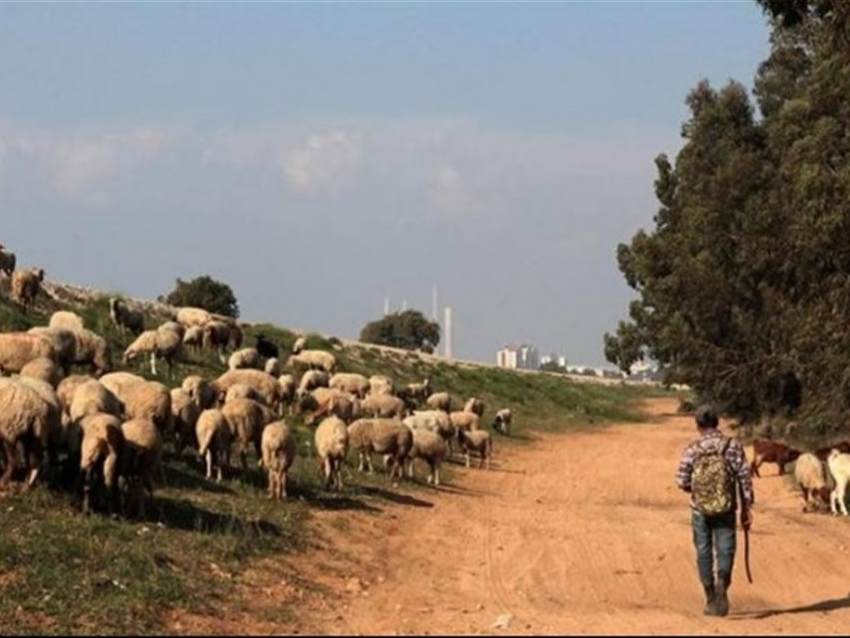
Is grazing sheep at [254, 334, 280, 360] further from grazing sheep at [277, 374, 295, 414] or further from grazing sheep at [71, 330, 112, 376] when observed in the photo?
grazing sheep at [71, 330, 112, 376]

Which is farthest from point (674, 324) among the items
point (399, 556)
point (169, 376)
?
point (399, 556)

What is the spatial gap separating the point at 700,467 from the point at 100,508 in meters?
6.82

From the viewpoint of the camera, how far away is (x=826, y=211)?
72.6 ft

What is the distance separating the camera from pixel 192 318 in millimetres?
36250

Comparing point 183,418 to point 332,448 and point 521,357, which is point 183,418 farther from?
point 521,357

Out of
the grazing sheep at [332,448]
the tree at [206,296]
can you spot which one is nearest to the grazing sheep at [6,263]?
the grazing sheep at [332,448]

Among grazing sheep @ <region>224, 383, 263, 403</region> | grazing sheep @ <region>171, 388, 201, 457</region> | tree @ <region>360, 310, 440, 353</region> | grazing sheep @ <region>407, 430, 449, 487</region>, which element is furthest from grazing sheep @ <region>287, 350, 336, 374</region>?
tree @ <region>360, 310, 440, 353</region>

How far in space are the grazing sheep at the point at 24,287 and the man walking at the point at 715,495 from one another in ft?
74.0

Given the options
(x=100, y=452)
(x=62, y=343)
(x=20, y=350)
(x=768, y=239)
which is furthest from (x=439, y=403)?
(x=100, y=452)

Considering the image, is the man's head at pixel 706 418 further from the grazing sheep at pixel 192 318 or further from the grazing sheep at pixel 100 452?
the grazing sheep at pixel 192 318

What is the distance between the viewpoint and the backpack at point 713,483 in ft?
36.6

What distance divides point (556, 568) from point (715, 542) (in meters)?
3.71

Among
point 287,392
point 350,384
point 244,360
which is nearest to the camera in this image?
point 287,392

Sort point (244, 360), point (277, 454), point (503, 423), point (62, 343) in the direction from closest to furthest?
point (277, 454) → point (62, 343) → point (244, 360) → point (503, 423)
